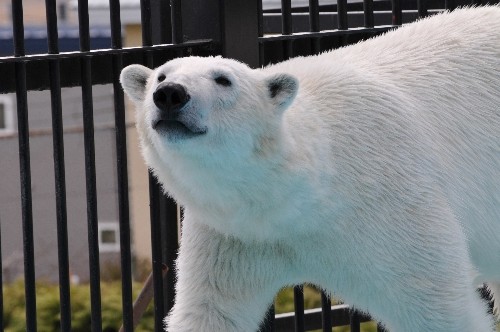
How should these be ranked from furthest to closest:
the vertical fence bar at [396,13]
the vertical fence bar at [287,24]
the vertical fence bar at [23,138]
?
the vertical fence bar at [396,13] → the vertical fence bar at [287,24] → the vertical fence bar at [23,138]

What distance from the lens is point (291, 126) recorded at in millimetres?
3857

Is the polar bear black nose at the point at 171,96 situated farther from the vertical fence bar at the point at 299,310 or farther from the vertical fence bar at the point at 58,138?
the vertical fence bar at the point at 299,310

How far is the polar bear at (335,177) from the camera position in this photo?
3.71 m

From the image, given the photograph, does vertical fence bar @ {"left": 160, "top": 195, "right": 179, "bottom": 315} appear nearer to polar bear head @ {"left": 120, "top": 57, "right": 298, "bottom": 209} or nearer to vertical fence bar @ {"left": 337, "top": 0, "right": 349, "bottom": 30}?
polar bear head @ {"left": 120, "top": 57, "right": 298, "bottom": 209}

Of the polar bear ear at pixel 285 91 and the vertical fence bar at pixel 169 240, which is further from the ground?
the polar bear ear at pixel 285 91

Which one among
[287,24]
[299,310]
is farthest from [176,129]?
[299,310]

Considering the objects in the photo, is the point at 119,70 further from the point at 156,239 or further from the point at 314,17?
the point at 314,17

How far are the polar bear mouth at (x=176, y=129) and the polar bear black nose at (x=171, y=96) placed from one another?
45 mm

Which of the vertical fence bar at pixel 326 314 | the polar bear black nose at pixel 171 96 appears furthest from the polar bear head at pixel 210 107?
the vertical fence bar at pixel 326 314

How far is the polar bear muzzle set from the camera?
3519 millimetres

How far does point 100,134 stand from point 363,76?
14.3m

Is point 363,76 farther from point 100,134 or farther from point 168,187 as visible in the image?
point 100,134

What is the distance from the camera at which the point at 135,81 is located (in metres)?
3.99

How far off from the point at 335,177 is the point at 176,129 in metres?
0.65
